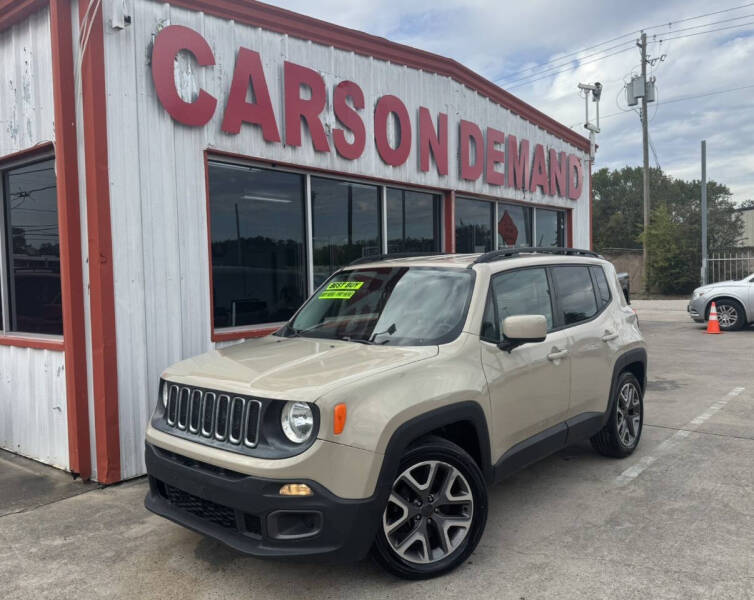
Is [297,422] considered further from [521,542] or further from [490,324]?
[521,542]

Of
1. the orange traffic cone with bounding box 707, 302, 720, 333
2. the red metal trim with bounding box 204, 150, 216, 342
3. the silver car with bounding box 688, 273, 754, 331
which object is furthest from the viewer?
the silver car with bounding box 688, 273, 754, 331

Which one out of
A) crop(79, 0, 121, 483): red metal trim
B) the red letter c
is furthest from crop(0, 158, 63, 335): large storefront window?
the red letter c

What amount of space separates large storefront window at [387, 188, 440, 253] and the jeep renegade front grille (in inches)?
198

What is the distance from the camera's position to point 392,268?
450 cm

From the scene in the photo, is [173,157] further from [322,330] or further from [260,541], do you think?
[260,541]

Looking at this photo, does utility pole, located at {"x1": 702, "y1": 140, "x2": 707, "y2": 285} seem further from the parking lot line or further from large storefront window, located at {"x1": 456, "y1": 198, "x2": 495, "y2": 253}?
the parking lot line

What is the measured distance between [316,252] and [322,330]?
2.98 m

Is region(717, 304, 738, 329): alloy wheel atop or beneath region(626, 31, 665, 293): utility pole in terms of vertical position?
beneath

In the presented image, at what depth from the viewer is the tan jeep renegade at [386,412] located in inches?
115

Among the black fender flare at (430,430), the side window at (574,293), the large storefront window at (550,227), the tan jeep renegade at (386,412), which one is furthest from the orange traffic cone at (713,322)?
the black fender flare at (430,430)

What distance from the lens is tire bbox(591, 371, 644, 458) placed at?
5.09 m

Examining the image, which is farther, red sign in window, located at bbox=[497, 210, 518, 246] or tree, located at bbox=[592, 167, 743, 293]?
tree, located at bbox=[592, 167, 743, 293]


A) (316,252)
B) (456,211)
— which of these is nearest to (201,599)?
(316,252)

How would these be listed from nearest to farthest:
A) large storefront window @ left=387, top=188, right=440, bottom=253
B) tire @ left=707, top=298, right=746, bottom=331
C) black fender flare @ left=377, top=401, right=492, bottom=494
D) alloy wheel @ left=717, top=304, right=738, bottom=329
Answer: black fender flare @ left=377, top=401, right=492, bottom=494
large storefront window @ left=387, top=188, right=440, bottom=253
tire @ left=707, top=298, right=746, bottom=331
alloy wheel @ left=717, top=304, right=738, bottom=329
